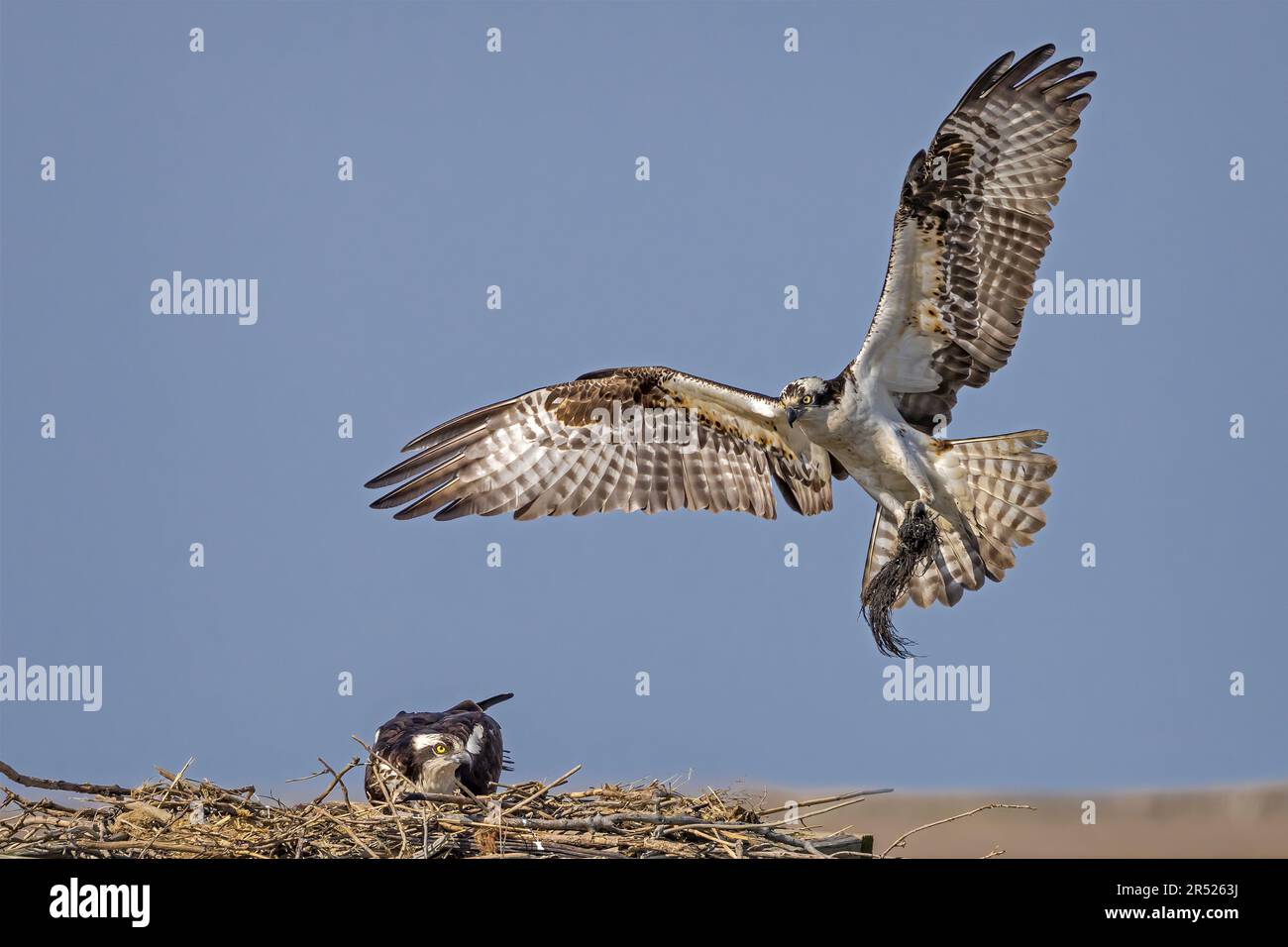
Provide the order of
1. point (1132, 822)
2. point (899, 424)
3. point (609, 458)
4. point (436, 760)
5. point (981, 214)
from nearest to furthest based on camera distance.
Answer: point (436, 760)
point (981, 214)
point (899, 424)
point (609, 458)
point (1132, 822)

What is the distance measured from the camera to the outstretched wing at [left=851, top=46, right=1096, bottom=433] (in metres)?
10.6

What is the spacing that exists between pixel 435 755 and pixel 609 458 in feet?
11.8

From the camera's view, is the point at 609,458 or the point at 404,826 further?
the point at 609,458

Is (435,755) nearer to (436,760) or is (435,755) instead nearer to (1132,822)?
(436,760)

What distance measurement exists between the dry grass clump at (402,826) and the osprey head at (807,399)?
337 centimetres

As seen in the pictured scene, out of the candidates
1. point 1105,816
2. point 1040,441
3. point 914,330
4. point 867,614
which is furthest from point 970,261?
point 1105,816

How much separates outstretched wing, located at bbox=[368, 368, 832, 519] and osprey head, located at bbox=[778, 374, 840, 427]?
0.59 m

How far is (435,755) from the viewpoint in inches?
353

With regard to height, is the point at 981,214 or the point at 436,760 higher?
the point at 981,214

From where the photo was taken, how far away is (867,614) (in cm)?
1103

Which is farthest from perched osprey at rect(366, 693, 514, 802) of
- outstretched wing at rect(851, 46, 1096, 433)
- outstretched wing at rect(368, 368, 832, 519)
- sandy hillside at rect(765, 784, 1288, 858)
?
sandy hillside at rect(765, 784, 1288, 858)

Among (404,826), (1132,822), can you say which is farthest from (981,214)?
(1132,822)

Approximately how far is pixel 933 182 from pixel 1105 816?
2094 centimetres
